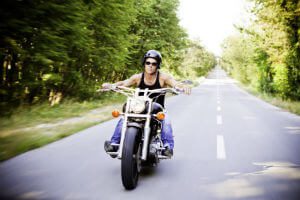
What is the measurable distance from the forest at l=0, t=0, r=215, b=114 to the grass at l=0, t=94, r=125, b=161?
0.66 m

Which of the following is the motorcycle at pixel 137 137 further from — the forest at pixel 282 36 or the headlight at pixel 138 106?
the forest at pixel 282 36

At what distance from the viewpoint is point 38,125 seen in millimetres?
7809

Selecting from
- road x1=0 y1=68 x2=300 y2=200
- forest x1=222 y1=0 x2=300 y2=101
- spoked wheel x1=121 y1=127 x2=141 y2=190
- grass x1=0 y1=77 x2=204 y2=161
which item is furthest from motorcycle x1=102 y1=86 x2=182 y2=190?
forest x1=222 y1=0 x2=300 y2=101

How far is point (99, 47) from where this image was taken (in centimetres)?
1330

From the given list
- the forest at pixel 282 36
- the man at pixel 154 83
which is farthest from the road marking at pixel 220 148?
the forest at pixel 282 36

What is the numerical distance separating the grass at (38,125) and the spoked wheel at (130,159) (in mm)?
2337

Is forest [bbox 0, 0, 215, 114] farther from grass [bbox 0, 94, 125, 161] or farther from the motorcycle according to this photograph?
the motorcycle

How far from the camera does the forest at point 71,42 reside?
6309 mm

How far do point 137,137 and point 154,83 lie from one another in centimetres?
115

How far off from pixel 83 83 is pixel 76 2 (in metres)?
7.66

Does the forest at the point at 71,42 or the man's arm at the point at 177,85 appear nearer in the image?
the man's arm at the point at 177,85

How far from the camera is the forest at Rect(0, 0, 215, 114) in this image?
6.31m

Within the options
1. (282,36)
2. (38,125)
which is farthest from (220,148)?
(282,36)

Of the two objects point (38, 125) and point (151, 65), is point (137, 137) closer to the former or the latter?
point (151, 65)
